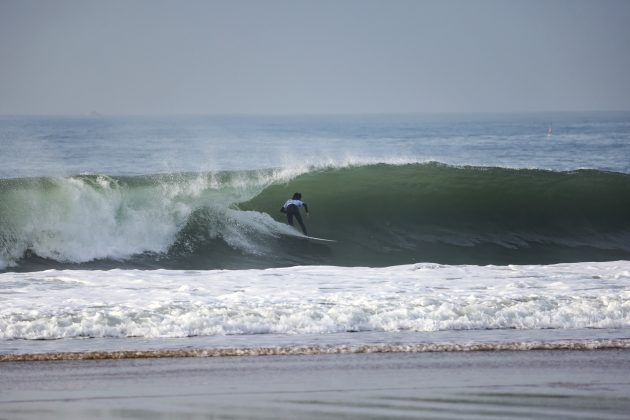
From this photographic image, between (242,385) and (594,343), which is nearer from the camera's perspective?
(242,385)

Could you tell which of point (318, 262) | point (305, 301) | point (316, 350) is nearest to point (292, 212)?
point (318, 262)

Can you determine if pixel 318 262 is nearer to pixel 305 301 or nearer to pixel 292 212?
pixel 292 212

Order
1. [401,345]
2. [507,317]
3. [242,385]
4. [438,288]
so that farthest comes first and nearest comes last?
[438,288], [507,317], [401,345], [242,385]

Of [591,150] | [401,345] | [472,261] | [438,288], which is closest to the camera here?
[401,345]

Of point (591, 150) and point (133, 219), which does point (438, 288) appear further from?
point (591, 150)

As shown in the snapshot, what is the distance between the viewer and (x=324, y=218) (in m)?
21.6

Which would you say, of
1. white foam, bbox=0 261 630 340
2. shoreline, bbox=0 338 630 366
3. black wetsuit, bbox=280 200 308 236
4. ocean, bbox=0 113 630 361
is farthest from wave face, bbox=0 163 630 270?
shoreline, bbox=0 338 630 366

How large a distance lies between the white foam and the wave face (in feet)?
14.4

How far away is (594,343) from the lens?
8938 mm

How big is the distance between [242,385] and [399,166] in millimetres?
19341

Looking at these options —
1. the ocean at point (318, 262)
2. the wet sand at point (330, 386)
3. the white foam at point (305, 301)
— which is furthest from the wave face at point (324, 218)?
the wet sand at point (330, 386)

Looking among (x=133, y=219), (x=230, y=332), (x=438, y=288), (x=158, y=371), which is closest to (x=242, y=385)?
(x=158, y=371)

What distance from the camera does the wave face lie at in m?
17.5

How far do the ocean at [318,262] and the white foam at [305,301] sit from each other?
0.03 meters
